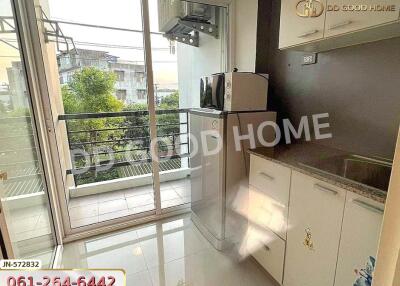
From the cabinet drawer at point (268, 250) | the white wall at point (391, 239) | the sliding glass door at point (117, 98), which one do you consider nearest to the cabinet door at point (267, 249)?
the cabinet drawer at point (268, 250)

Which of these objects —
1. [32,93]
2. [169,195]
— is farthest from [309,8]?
[169,195]

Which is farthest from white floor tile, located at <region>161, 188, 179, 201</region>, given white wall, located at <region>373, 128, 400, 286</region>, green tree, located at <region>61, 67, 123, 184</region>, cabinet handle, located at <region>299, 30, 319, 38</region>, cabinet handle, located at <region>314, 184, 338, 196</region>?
white wall, located at <region>373, 128, 400, 286</region>

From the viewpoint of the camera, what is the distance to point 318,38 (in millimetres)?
1314

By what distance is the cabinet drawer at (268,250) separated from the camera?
1.51 meters

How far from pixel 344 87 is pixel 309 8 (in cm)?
60

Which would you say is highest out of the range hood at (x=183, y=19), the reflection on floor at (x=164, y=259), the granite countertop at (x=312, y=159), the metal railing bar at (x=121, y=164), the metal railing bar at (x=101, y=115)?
the range hood at (x=183, y=19)

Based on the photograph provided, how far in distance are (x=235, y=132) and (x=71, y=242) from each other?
5.95 ft

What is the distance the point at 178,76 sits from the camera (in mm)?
2730

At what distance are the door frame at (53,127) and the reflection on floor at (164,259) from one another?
0.12 m

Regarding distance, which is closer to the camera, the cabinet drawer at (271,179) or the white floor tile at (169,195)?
the cabinet drawer at (271,179)

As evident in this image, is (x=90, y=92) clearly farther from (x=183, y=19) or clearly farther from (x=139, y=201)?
(x=139, y=201)

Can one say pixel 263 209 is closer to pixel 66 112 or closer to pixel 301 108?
pixel 301 108

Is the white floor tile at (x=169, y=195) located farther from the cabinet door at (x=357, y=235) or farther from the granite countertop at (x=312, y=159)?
the cabinet door at (x=357, y=235)

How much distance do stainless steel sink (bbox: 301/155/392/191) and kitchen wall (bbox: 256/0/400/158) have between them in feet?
0.28
